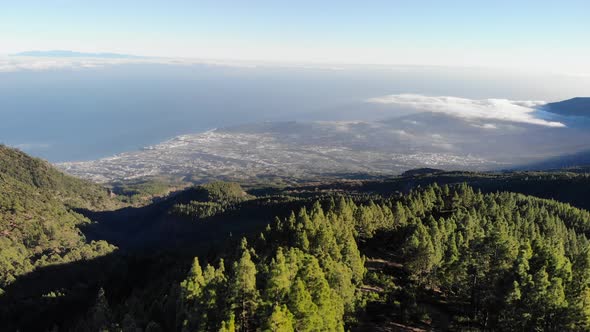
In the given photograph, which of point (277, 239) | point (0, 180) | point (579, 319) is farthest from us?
point (0, 180)

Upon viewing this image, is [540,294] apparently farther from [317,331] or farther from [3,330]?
[3,330]

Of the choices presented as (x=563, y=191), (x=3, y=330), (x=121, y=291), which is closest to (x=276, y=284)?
(x=121, y=291)

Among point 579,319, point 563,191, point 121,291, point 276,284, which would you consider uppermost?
point 276,284

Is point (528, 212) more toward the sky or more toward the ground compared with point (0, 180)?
more toward the sky

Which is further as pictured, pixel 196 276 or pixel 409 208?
pixel 409 208

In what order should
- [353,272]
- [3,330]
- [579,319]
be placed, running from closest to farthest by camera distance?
1. [579,319]
2. [353,272]
3. [3,330]

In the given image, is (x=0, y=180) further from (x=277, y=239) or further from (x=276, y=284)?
(x=276, y=284)

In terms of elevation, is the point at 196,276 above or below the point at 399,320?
above

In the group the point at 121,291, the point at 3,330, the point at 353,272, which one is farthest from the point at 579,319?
the point at 3,330

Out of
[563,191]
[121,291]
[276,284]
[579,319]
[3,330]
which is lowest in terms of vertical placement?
[3,330]
